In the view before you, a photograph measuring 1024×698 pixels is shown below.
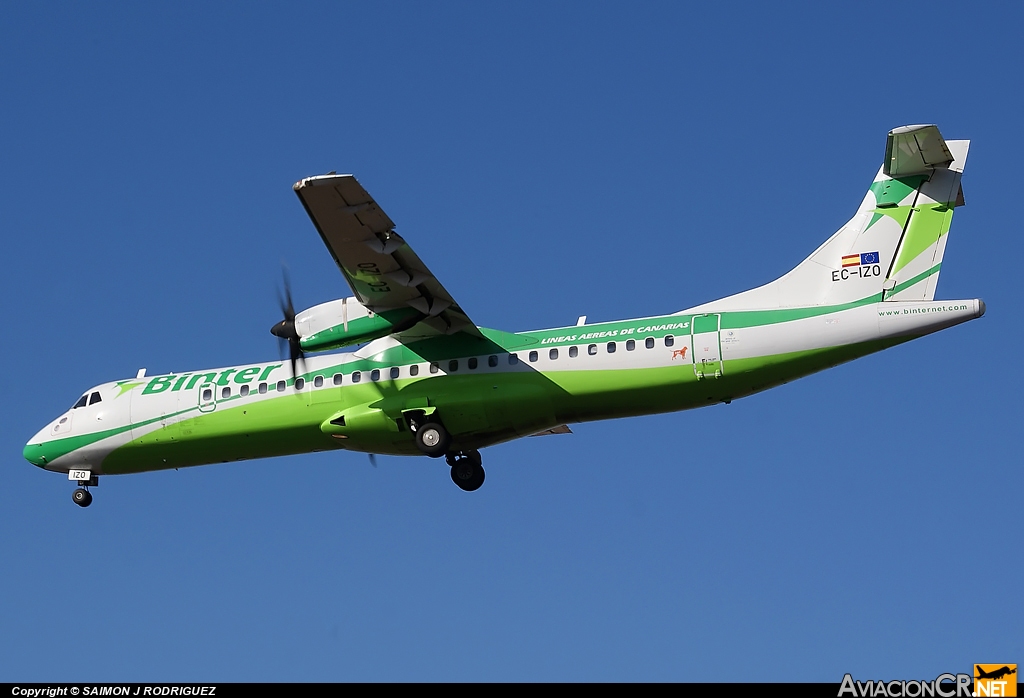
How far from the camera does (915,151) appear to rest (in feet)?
72.3

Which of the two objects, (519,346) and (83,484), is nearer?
(519,346)

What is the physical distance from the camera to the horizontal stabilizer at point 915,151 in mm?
21469

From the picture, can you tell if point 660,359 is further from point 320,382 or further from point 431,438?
point 320,382

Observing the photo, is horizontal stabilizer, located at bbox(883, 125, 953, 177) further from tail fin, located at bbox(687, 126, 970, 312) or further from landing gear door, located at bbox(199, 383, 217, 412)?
landing gear door, located at bbox(199, 383, 217, 412)

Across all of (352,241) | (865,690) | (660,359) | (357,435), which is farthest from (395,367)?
(865,690)

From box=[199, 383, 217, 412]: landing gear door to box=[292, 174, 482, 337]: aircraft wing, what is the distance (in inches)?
170

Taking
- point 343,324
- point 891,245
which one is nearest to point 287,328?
point 343,324

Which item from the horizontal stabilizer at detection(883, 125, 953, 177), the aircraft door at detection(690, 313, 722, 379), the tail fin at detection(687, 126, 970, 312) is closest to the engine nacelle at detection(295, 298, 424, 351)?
the aircraft door at detection(690, 313, 722, 379)

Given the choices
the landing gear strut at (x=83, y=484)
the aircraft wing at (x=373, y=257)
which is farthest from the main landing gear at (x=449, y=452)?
the landing gear strut at (x=83, y=484)

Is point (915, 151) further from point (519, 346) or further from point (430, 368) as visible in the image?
point (430, 368)

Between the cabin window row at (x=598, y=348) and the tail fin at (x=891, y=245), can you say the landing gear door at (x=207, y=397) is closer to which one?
the cabin window row at (x=598, y=348)

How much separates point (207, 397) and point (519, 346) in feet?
22.1

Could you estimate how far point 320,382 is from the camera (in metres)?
25.0

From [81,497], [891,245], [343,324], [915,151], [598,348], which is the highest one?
[915,151]
